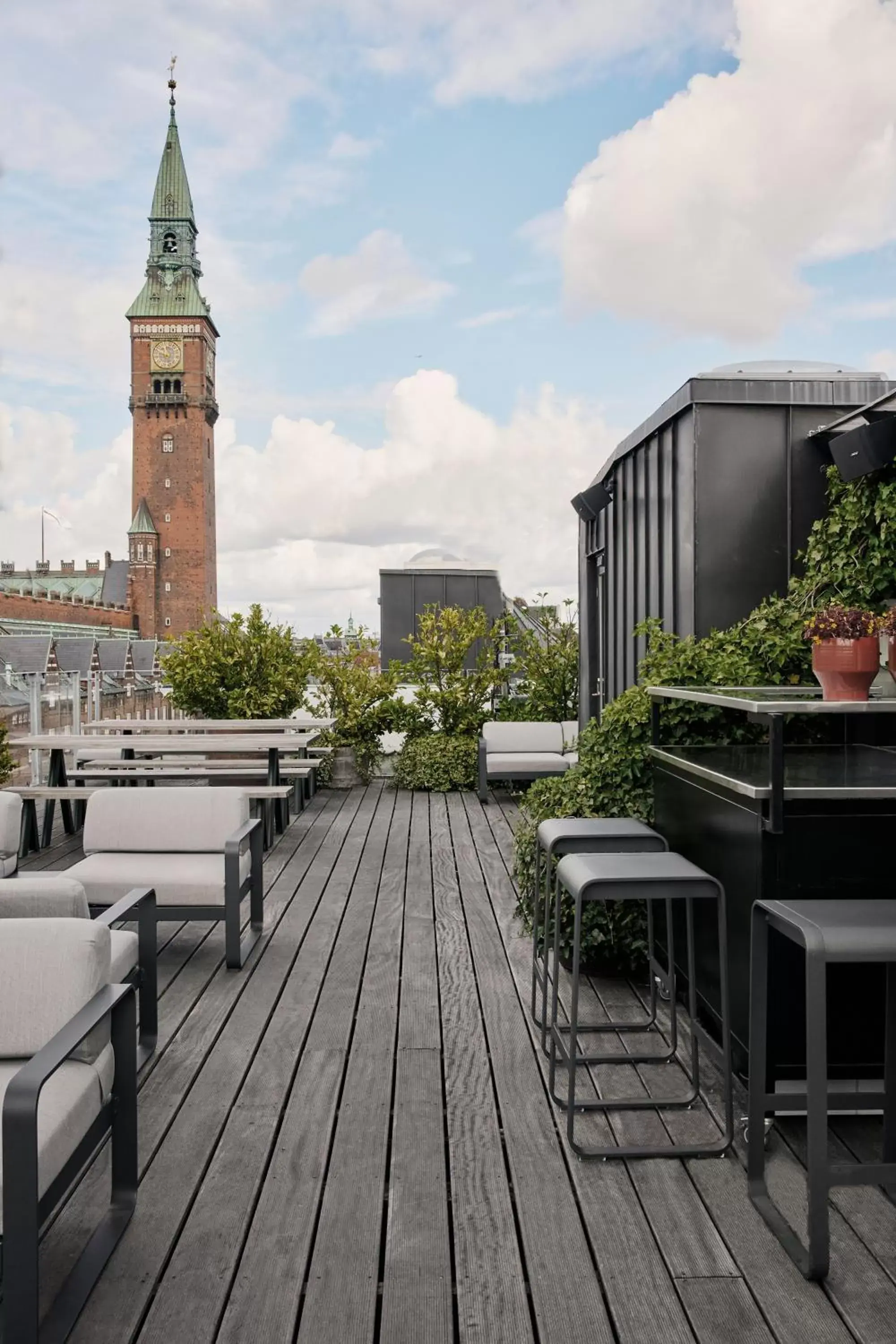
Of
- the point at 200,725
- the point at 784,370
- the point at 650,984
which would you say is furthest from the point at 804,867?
the point at 200,725

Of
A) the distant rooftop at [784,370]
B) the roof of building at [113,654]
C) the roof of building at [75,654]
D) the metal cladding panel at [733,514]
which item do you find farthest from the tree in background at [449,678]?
the roof of building at [113,654]

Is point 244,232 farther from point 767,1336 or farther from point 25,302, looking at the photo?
point 767,1336

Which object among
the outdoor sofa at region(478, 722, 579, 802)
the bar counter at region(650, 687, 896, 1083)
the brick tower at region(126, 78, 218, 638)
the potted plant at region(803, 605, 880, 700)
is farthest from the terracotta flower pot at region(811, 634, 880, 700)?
the brick tower at region(126, 78, 218, 638)

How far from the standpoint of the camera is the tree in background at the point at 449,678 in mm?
9391

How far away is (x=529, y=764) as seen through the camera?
804 centimetres

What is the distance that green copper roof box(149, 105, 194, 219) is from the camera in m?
68.7

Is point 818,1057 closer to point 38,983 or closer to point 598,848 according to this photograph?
point 598,848

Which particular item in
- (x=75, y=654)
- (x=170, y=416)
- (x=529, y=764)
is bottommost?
(x=529, y=764)

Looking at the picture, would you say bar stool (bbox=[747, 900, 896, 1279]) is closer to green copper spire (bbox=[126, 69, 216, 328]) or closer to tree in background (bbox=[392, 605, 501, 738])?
tree in background (bbox=[392, 605, 501, 738])

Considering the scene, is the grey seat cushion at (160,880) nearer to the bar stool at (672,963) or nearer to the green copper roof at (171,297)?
the bar stool at (672,963)

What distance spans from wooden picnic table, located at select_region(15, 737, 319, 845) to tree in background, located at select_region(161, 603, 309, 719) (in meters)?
1.72

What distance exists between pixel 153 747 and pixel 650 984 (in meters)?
4.71

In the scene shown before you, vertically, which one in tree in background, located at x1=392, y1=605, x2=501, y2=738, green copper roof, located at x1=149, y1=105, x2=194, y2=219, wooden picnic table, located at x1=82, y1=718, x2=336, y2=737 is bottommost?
wooden picnic table, located at x1=82, y1=718, x2=336, y2=737

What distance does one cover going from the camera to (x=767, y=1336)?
176 centimetres
